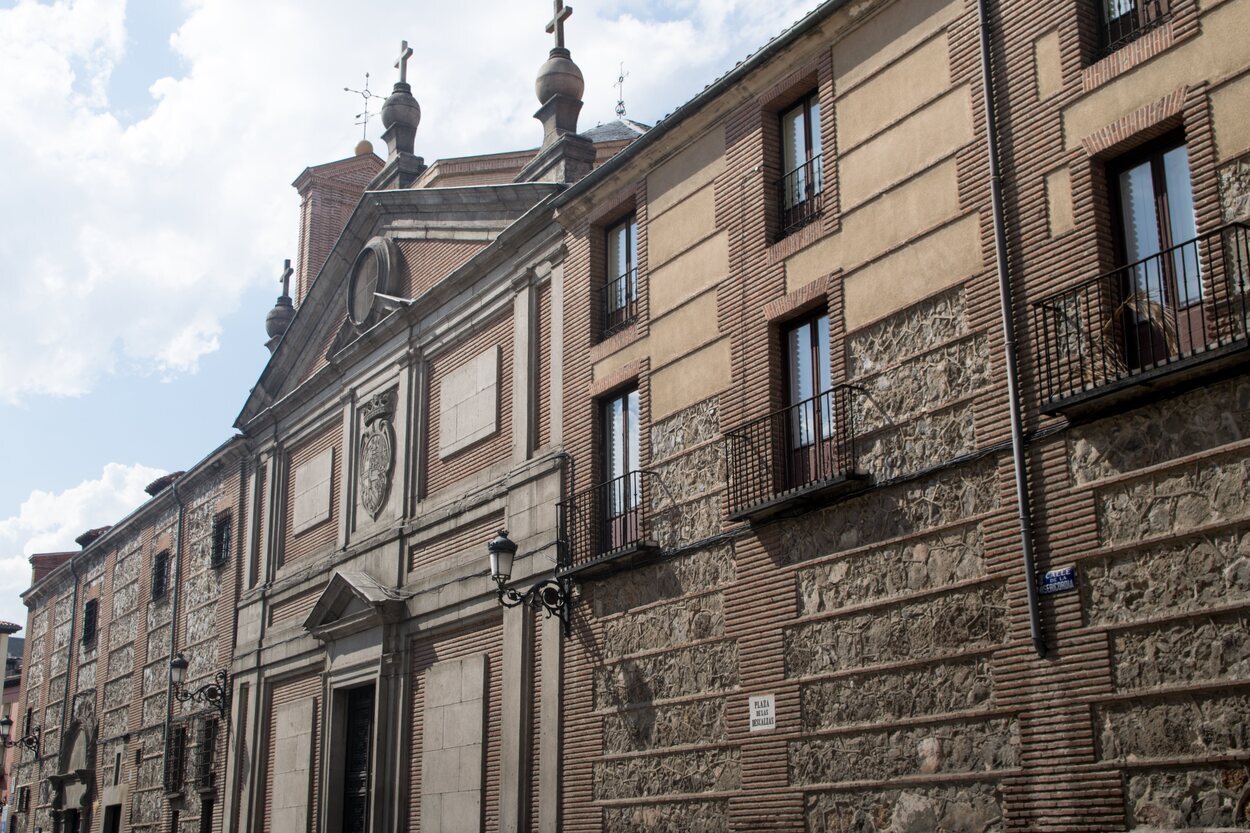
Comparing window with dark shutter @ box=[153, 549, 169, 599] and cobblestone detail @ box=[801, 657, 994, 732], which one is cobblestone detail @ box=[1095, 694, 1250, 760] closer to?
cobblestone detail @ box=[801, 657, 994, 732]

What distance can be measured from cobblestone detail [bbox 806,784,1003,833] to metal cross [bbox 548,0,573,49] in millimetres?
11758

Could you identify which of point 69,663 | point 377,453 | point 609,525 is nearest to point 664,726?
point 609,525

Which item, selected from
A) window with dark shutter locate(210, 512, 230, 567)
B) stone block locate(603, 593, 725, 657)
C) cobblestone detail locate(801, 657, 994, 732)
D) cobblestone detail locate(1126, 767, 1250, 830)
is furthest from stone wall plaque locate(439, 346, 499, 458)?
cobblestone detail locate(1126, 767, 1250, 830)

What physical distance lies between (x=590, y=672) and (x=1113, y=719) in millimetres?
7555

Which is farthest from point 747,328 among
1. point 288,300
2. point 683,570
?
point 288,300

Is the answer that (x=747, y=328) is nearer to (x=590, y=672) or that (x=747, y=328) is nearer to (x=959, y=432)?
(x=959, y=432)

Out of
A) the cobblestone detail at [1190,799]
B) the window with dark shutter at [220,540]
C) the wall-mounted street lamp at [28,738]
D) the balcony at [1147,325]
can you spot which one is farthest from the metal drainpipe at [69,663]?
the cobblestone detail at [1190,799]

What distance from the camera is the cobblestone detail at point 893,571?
12.4 metres

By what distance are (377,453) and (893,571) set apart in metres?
12.2

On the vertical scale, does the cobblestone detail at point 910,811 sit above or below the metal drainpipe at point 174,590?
below

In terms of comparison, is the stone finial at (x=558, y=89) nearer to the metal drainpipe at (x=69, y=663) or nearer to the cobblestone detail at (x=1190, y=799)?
the cobblestone detail at (x=1190, y=799)

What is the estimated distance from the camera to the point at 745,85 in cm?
1605

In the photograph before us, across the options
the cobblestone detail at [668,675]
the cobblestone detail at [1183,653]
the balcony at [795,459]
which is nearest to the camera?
the cobblestone detail at [1183,653]

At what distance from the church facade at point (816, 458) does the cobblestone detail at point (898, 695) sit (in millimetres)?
39
